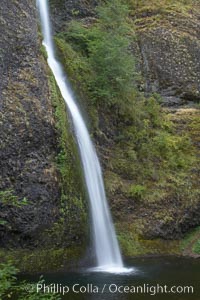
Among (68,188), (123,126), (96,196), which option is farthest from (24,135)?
(123,126)

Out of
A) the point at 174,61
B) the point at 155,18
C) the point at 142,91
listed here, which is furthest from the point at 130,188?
the point at 155,18

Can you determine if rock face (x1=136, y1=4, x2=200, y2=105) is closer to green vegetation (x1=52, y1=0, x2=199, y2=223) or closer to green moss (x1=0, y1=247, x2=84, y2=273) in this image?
green vegetation (x1=52, y1=0, x2=199, y2=223)

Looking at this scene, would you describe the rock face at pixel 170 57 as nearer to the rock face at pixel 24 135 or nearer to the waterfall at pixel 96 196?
the waterfall at pixel 96 196

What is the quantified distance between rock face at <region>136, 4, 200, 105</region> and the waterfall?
5.70 meters

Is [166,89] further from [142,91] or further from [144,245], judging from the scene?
[144,245]

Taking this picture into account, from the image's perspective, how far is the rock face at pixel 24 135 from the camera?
995 centimetres

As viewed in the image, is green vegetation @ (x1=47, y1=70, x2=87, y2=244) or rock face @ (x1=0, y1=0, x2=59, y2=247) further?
green vegetation @ (x1=47, y1=70, x2=87, y2=244)

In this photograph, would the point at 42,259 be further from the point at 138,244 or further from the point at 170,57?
the point at 170,57

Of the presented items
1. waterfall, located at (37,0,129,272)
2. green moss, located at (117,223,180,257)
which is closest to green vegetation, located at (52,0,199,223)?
waterfall, located at (37,0,129,272)

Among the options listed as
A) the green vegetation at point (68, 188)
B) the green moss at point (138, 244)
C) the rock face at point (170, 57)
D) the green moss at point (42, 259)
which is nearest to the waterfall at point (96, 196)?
the green vegetation at point (68, 188)

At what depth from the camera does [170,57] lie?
18.4 meters

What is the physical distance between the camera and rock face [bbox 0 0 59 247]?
32.6 ft

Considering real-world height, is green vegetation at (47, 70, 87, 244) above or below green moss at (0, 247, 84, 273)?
above

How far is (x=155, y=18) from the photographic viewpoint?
64.2ft
